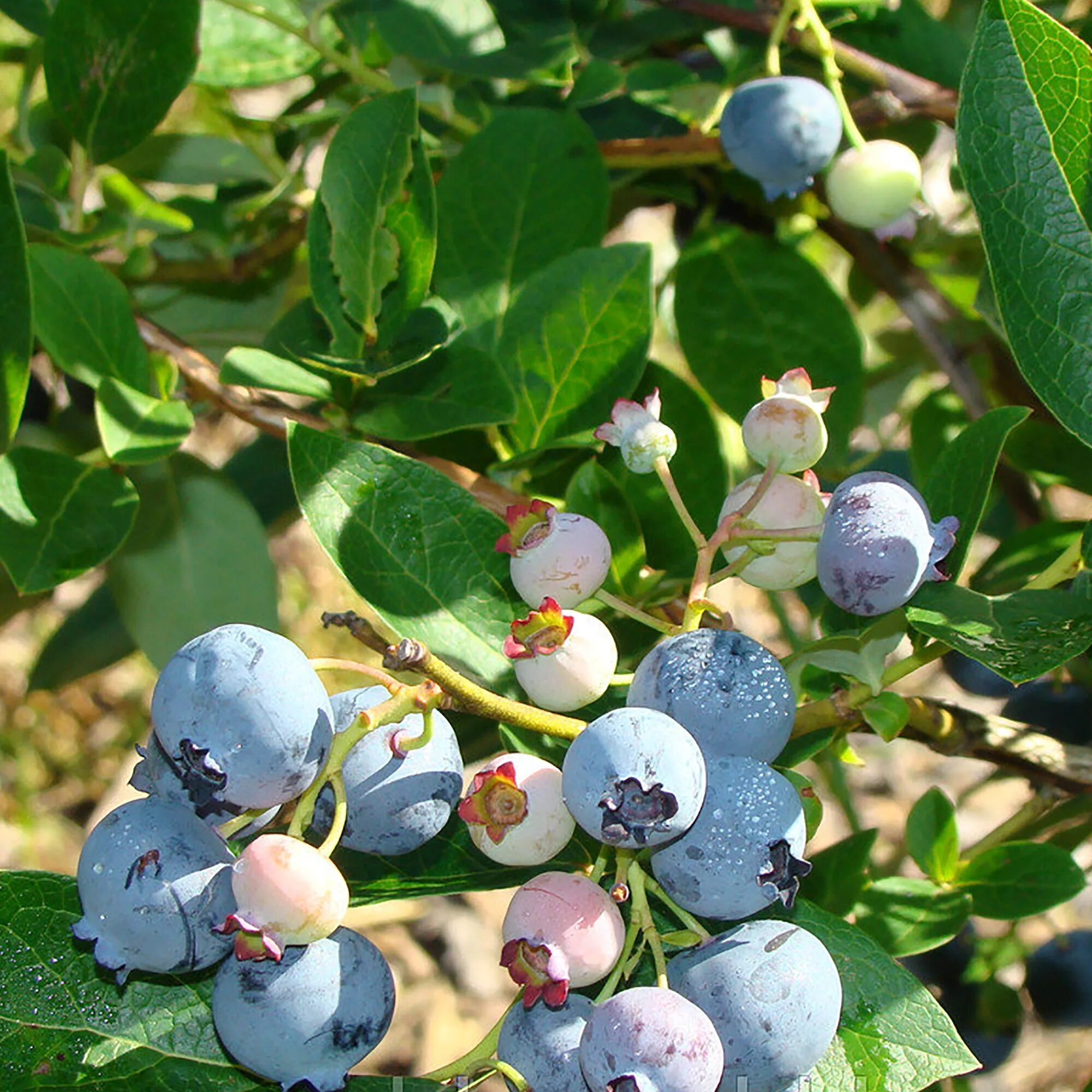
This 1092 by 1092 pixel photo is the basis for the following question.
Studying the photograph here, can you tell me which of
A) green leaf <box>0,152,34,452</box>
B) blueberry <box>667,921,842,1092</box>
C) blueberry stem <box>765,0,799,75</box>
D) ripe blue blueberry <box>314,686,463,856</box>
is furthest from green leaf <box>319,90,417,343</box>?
blueberry <box>667,921,842,1092</box>

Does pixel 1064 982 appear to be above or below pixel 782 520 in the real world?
below

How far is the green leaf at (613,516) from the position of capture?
1.14 metres

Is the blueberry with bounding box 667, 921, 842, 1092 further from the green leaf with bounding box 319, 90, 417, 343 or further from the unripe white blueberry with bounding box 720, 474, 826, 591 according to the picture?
the green leaf with bounding box 319, 90, 417, 343

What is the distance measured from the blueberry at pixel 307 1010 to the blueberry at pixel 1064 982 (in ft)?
3.87

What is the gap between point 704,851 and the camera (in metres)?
0.80

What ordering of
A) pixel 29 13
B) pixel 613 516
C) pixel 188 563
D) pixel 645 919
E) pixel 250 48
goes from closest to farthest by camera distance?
pixel 645 919 < pixel 613 516 < pixel 29 13 < pixel 188 563 < pixel 250 48

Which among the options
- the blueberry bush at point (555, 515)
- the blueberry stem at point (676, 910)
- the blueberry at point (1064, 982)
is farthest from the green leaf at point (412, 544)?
the blueberry at point (1064, 982)

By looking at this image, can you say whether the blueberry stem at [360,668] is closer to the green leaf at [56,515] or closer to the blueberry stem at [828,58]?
the green leaf at [56,515]

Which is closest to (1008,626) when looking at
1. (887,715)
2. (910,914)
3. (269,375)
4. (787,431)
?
(887,715)

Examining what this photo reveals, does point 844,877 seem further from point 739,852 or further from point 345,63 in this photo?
point 345,63

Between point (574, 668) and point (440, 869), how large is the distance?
0.70 feet

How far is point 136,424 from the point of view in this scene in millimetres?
1269

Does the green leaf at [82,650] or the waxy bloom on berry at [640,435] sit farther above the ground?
the waxy bloom on berry at [640,435]

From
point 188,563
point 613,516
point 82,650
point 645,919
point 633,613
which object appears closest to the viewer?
point 645,919
